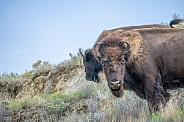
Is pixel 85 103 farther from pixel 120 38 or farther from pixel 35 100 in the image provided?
pixel 120 38

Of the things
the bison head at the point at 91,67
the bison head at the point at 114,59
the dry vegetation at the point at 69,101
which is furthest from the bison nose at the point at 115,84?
the bison head at the point at 91,67

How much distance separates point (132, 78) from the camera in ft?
29.1

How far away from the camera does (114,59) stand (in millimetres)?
8461

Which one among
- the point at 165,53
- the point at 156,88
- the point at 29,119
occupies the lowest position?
the point at 29,119

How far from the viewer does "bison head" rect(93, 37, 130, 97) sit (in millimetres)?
8188

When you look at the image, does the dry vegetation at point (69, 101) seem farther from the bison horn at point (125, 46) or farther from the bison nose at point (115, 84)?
the bison horn at point (125, 46)

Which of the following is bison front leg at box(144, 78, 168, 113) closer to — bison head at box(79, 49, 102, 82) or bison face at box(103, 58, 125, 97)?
bison face at box(103, 58, 125, 97)

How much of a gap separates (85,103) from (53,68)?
5782mm

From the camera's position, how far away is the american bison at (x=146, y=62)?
8547 millimetres

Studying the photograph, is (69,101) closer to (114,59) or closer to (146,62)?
(146,62)

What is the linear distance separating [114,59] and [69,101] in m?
4.67

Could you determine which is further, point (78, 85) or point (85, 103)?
point (78, 85)

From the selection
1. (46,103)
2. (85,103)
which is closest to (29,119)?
(46,103)

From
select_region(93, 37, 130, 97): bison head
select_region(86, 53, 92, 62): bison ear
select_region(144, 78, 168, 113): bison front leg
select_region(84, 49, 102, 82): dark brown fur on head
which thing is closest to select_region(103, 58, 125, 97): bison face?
select_region(93, 37, 130, 97): bison head
